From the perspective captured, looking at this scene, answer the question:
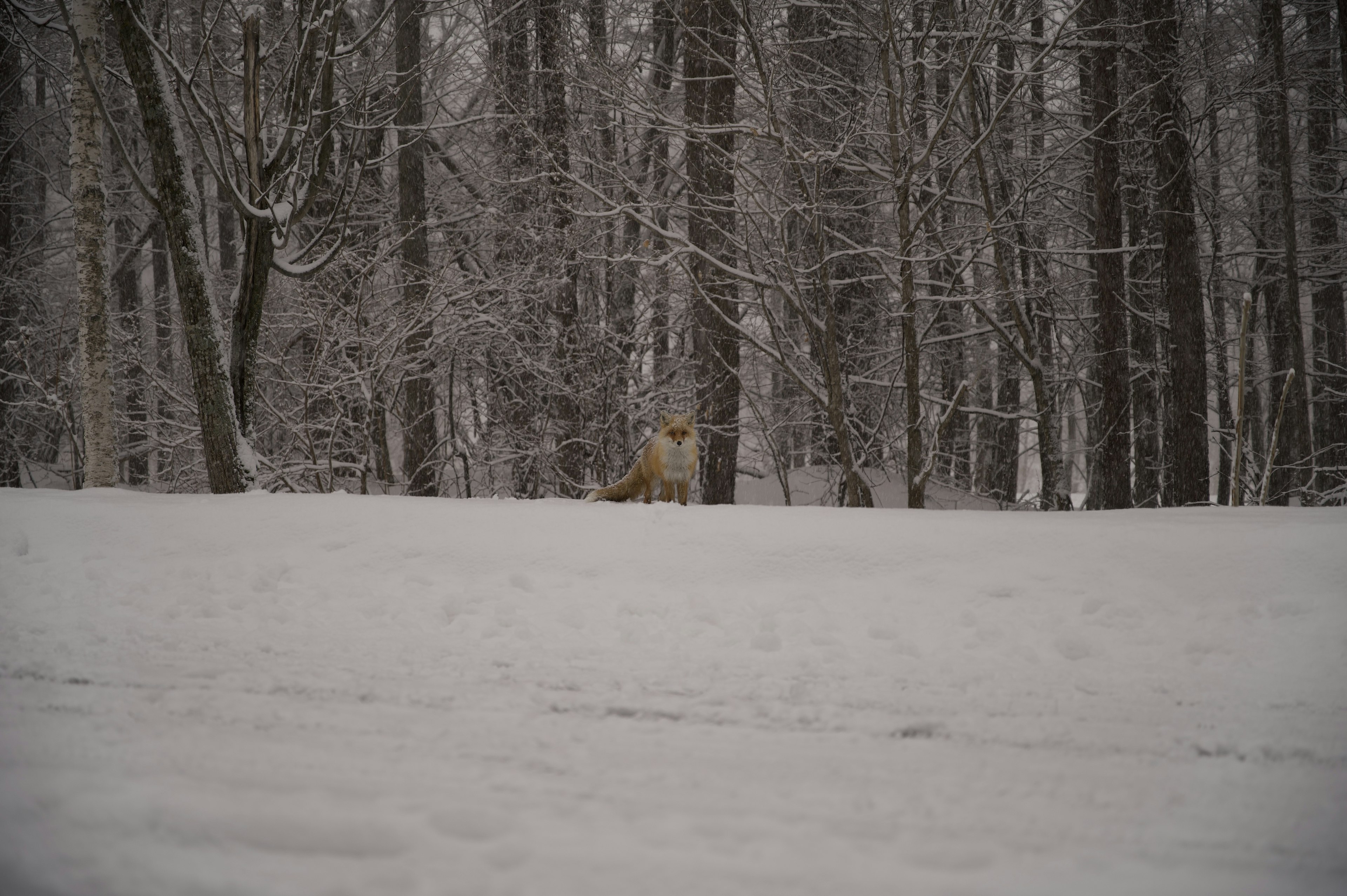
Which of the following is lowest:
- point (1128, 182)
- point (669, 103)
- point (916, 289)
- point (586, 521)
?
point (586, 521)

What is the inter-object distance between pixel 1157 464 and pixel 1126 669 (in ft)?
41.7

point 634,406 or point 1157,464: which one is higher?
point 634,406

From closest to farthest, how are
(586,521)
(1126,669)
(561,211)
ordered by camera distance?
(1126,669) → (586,521) → (561,211)

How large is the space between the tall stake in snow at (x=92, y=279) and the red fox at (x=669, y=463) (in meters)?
5.76

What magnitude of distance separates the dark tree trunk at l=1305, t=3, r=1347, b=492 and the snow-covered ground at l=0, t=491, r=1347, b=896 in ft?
42.5

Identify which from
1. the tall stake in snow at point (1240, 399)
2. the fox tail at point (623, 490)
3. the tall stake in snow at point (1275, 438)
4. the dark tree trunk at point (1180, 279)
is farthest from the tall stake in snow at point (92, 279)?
the dark tree trunk at point (1180, 279)

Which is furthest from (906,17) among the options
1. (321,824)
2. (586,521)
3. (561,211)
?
(321,824)

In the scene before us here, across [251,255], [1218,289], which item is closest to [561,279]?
[251,255]

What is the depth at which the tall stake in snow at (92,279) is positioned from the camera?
823 cm

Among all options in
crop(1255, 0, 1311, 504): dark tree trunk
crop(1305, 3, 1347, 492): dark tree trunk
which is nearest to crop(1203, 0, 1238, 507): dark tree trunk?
crop(1255, 0, 1311, 504): dark tree trunk

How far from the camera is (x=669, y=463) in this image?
6.12 meters

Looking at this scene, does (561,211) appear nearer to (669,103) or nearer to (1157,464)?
(669,103)

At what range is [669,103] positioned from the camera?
13.8 m

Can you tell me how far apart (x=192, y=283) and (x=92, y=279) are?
205 centimetres
